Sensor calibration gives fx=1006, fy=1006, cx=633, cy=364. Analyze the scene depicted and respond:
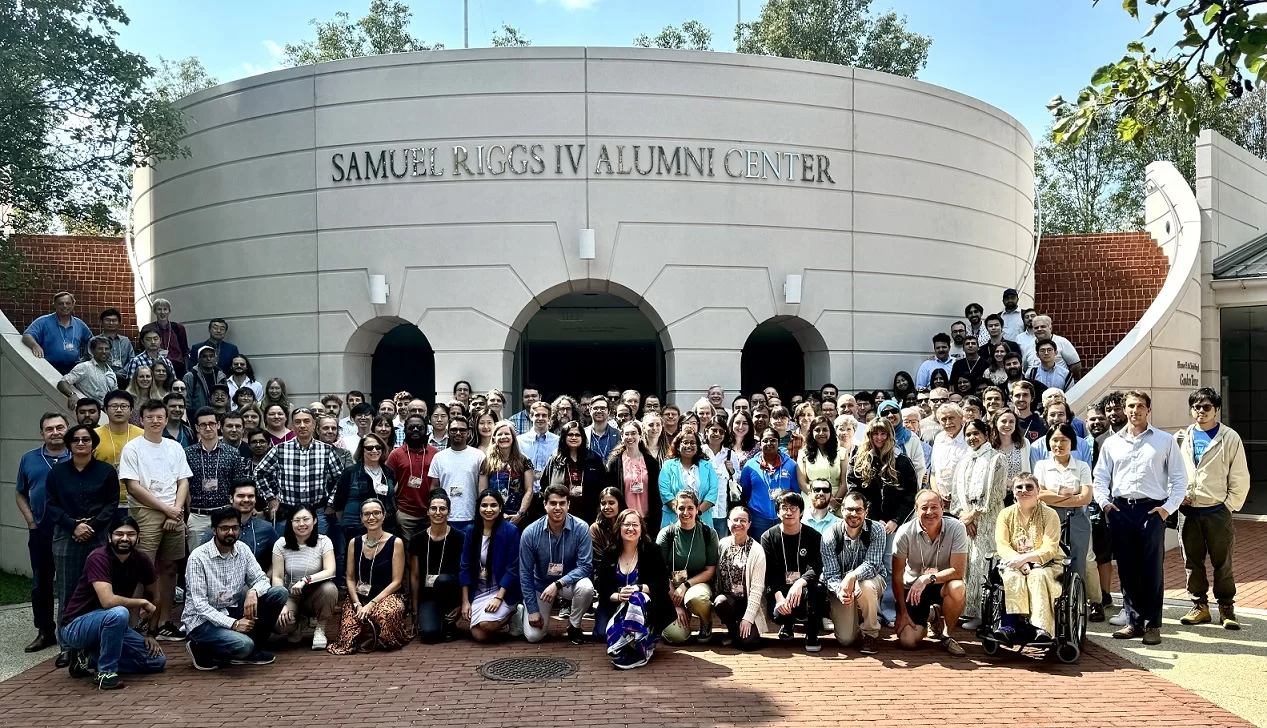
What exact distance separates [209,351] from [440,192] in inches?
134

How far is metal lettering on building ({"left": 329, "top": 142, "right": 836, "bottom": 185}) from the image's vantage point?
12.7 meters

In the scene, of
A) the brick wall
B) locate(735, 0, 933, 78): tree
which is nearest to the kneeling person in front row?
the brick wall

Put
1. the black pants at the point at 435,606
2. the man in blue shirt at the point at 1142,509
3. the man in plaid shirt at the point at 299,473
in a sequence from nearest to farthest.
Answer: the man in blue shirt at the point at 1142,509
the black pants at the point at 435,606
the man in plaid shirt at the point at 299,473

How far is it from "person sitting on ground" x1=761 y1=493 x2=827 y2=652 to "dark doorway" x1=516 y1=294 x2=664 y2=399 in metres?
9.17

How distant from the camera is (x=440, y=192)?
42.0 ft

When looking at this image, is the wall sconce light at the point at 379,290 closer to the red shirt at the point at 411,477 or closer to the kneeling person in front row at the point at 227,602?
the red shirt at the point at 411,477

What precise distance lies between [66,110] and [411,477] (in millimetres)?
6465

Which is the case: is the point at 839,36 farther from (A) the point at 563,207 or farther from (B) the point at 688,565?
(B) the point at 688,565

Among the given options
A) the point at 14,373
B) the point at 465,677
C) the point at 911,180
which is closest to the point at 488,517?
the point at 465,677

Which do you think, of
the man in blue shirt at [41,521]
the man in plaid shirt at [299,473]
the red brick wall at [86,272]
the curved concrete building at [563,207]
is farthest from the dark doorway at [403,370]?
the man in blue shirt at [41,521]

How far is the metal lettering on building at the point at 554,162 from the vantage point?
500 inches

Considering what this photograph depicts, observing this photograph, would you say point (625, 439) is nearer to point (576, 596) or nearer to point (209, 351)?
point (576, 596)

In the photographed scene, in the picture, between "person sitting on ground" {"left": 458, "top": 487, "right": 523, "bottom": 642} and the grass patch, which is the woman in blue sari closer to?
"person sitting on ground" {"left": 458, "top": 487, "right": 523, "bottom": 642}

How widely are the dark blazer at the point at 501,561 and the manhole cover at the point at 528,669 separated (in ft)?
2.31
